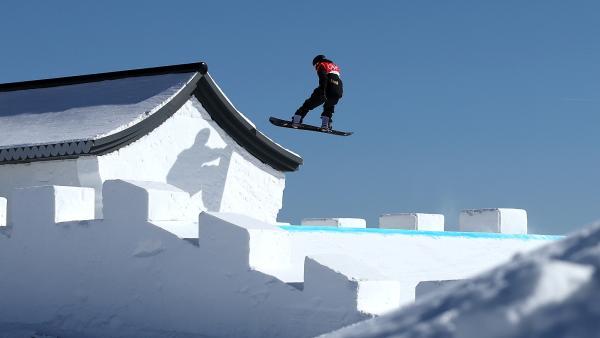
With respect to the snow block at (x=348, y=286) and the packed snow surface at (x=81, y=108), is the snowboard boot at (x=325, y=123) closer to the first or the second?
the packed snow surface at (x=81, y=108)

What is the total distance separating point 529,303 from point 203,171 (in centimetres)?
1134

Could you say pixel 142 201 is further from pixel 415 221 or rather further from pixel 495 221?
pixel 495 221

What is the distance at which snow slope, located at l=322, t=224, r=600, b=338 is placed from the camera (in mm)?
2316

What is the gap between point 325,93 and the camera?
14.6 m

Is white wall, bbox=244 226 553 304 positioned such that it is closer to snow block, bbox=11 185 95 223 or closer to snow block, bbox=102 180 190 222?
snow block, bbox=102 180 190 222

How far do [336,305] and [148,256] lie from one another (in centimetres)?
252

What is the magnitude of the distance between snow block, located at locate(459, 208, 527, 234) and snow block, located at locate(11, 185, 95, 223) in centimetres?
916

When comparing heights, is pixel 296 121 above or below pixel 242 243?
above

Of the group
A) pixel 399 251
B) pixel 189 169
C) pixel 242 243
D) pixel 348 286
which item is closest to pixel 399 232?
pixel 399 251

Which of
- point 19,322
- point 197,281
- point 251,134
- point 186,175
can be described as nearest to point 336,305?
point 197,281

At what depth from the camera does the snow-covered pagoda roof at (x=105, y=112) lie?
38.2ft

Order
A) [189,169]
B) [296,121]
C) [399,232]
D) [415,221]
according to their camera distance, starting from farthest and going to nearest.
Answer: [415,221] → [296,121] → [189,169] → [399,232]

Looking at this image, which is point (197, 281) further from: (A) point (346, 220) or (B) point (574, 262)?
(A) point (346, 220)

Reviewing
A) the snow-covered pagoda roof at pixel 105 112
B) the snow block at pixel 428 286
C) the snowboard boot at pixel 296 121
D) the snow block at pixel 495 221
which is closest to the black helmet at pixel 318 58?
the snowboard boot at pixel 296 121
